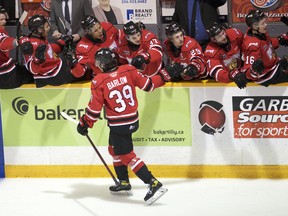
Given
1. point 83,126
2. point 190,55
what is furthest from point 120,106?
point 190,55

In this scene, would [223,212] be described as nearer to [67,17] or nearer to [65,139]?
[65,139]

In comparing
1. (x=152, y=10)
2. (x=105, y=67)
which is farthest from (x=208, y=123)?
(x=152, y=10)

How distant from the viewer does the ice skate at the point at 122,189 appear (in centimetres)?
760

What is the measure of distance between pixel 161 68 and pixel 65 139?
106 centimetres

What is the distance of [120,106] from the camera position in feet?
23.5

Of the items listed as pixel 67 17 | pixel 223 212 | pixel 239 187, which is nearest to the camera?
pixel 223 212

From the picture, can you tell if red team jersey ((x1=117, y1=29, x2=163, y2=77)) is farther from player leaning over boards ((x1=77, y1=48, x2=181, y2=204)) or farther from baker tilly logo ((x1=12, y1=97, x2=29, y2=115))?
baker tilly logo ((x1=12, y1=97, x2=29, y2=115))

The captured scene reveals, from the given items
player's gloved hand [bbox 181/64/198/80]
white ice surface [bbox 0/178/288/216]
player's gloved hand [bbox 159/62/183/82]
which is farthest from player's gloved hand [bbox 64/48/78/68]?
white ice surface [bbox 0/178/288/216]

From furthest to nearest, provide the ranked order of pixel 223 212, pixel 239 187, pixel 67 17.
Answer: pixel 67 17, pixel 239 187, pixel 223 212

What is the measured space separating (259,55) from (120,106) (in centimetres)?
133

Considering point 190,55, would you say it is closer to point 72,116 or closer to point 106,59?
point 106,59

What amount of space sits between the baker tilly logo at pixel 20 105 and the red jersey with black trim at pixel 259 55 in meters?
1.98

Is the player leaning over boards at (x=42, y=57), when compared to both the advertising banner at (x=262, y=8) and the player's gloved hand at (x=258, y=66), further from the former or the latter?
the advertising banner at (x=262, y=8)

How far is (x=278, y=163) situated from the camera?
7734 mm
